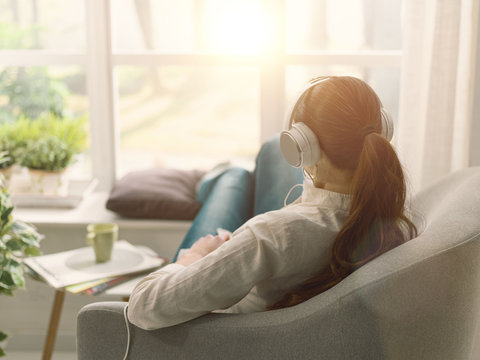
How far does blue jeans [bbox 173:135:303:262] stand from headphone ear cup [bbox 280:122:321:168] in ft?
2.16

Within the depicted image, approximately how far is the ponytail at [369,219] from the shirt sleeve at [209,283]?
0.12 meters

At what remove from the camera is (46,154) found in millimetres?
2477

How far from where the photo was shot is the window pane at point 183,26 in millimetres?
2668

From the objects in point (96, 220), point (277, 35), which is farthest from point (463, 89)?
point (96, 220)

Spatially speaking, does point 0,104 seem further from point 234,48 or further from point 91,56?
point 234,48

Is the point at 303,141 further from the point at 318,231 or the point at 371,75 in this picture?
the point at 371,75

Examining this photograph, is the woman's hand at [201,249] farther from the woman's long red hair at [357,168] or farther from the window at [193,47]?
the window at [193,47]

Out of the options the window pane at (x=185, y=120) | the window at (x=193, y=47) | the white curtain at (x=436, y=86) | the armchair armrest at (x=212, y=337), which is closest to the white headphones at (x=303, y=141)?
the armchair armrest at (x=212, y=337)

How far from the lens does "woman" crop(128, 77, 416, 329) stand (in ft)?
3.60

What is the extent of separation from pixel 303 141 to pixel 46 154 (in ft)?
5.28

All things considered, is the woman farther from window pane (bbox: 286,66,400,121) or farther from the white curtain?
window pane (bbox: 286,66,400,121)

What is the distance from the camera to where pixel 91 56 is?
8.69 feet

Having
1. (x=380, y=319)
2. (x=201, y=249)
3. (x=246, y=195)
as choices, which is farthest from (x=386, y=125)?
(x=246, y=195)

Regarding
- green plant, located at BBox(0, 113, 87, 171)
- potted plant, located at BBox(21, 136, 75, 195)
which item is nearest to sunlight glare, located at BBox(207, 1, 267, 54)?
green plant, located at BBox(0, 113, 87, 171)
